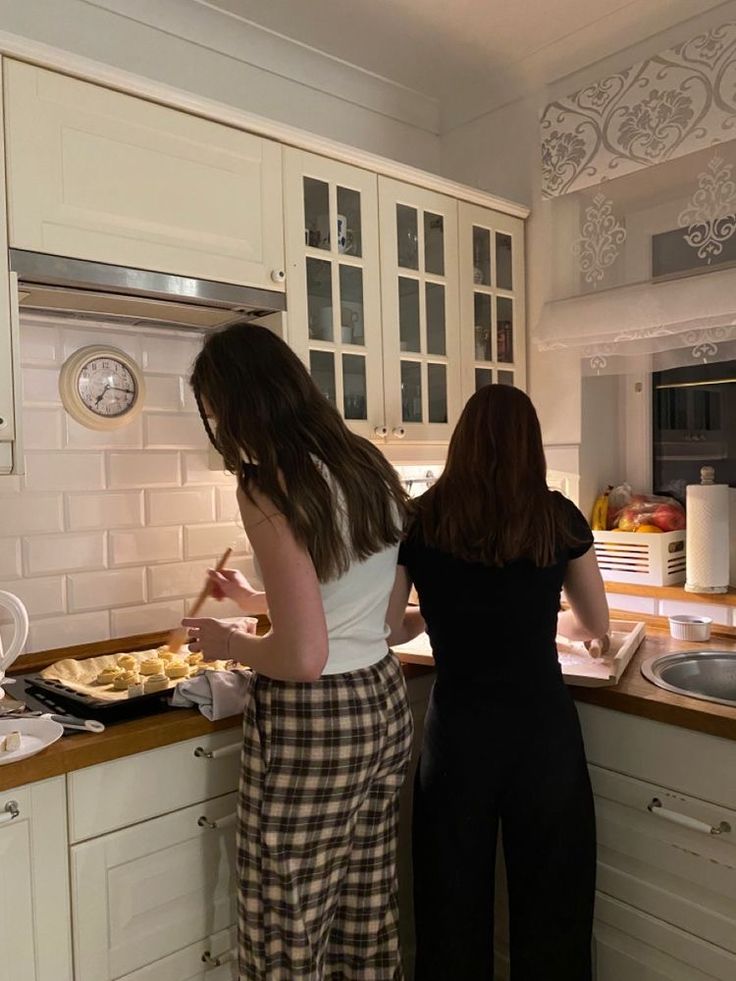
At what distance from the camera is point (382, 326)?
6.88 feet

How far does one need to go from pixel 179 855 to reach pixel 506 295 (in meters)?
1.78

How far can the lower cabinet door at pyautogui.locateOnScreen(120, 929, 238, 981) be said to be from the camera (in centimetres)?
148

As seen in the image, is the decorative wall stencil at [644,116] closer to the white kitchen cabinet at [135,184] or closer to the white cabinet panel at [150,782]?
the white kitchen cabinet at [135,184]

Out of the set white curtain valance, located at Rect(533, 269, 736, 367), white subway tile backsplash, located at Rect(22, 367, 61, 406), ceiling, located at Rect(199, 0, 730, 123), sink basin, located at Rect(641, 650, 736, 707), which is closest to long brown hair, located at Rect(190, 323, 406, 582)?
white subway tile backsplash, located at Rect(22, 367, 61, 406)

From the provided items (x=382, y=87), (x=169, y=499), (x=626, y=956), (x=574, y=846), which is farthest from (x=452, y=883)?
(x=382, y=87)

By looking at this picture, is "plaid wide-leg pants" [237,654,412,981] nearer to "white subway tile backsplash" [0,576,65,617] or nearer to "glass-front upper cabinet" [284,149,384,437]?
"white subway tile backsplash" [0,576,65,617]

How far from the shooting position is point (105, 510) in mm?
1971

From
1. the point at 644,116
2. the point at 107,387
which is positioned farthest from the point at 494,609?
the point at 644,116

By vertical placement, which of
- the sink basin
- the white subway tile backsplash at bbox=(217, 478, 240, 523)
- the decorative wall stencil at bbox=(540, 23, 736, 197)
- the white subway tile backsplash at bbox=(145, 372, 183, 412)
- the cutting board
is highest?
the decorative wall stencil at bbox=(540, 23, 736, 197)

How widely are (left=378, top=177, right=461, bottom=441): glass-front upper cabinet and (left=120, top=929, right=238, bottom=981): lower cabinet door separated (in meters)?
1.24

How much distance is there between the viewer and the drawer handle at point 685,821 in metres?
1.46

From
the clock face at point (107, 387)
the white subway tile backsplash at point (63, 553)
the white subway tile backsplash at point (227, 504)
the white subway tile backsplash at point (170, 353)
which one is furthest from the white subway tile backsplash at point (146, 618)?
the white subway tile backsplash at point (170, 353)

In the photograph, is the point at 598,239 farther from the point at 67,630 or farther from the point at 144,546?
the point at 67,630

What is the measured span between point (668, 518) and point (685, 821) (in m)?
0.97
